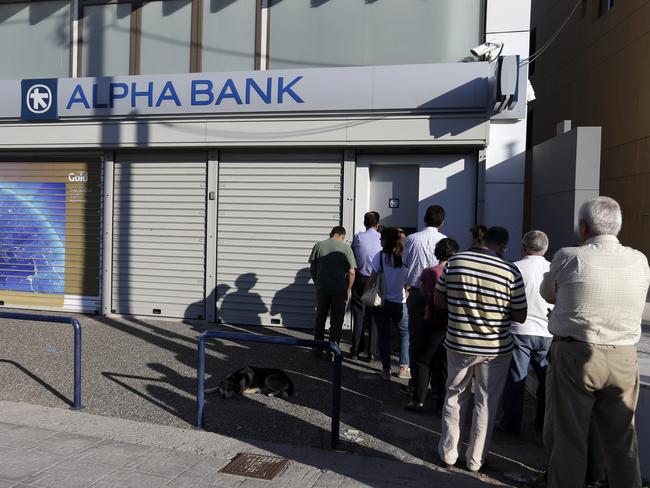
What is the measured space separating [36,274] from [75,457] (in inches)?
276

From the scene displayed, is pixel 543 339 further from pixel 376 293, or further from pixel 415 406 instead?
pixel 376 293

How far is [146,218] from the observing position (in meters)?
10.1

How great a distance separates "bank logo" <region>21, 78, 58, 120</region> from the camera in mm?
10031

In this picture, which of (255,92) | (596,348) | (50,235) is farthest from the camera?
(50,235)

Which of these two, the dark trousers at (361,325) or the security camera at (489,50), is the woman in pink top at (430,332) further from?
the security camera at (489,50)

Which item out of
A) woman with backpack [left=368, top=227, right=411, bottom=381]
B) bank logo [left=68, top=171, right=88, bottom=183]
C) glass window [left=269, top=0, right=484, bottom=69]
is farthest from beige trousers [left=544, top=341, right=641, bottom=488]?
bank logo [left=68, top=171, right=88, bottom=183]

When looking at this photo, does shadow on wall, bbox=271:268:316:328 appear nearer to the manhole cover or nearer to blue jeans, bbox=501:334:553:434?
blue jeans, bbox=501:334:553:434

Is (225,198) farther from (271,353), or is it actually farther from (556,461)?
(556,461)

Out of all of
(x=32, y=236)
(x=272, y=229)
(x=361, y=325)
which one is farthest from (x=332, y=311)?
(x=32, y=236)

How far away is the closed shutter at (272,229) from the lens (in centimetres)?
945

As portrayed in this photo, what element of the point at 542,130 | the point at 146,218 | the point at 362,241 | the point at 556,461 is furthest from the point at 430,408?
the point at 542,130

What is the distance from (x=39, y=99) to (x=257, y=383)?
674 centimetres

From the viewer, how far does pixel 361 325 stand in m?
7.94

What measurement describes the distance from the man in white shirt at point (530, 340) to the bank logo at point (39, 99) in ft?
26.6
